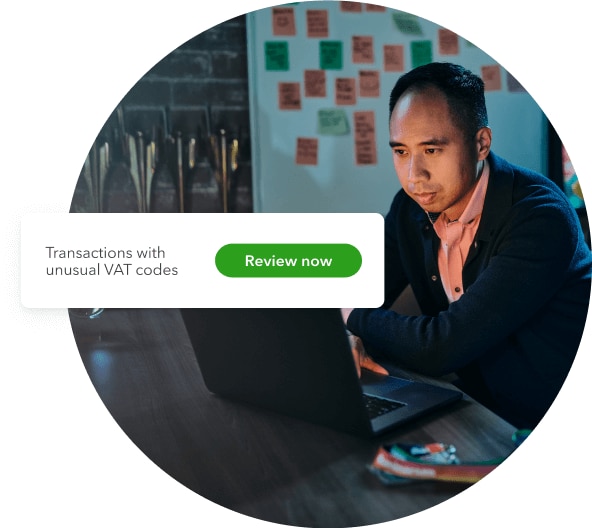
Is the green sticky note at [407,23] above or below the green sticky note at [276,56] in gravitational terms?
above

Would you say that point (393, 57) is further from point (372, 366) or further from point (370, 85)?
point (372, 366)

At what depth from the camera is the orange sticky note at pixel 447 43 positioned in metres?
1.36

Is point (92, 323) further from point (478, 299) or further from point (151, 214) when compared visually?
point (478, 299)

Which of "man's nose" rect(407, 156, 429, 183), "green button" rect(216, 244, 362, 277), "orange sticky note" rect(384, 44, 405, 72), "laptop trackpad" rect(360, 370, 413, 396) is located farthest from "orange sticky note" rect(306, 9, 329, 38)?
"laptop trackpad" rect(360, 370, 413, 396)

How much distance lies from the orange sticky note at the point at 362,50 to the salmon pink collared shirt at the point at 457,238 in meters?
0.28

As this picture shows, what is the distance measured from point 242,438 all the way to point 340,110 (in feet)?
1.93

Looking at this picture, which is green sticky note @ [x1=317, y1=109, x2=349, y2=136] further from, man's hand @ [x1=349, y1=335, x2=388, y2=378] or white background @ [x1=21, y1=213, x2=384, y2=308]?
man's hand @ [x1=349, y1=335, x2=388, y2=378]

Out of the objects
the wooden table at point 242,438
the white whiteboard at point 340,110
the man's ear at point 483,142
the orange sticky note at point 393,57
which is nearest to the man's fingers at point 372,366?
the wooden table at point 242,438

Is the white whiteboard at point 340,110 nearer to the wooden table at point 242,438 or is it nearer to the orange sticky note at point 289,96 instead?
the orange sticky note at point 289,96

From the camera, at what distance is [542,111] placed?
139 cm

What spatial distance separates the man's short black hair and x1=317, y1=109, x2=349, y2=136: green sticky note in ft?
0.27

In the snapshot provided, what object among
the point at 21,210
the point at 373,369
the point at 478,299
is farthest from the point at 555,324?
the point at 21,210

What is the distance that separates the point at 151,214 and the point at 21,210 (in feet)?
0.97

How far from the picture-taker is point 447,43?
1360 millimetres
